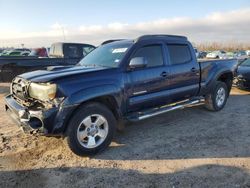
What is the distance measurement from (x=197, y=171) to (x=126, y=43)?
Result: 2.76 meters

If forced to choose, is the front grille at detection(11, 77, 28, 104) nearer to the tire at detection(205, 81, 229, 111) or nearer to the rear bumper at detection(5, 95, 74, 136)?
the rear bumper at detection(5, 95, 74, 136)

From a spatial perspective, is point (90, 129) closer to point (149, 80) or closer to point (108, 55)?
point (149, 80)

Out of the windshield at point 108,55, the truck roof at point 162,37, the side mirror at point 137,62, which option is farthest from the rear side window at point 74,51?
the side mirror at point 137,62

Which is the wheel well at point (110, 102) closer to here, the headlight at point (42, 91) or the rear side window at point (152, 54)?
the headlight at point (42, 91)

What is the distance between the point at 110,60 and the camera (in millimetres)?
5215

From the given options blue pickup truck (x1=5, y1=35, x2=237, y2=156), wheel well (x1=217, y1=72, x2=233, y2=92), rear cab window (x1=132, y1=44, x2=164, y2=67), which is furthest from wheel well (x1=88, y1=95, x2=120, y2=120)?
wheel well (x1=217, y1=72, x2=233, y2=92)

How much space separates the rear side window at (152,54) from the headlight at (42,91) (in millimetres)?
1828

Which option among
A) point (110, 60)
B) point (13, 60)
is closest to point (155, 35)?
point (110, 60)

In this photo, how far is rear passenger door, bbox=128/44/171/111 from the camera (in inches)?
196

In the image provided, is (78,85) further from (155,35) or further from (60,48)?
(60,48)

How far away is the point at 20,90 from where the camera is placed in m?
4.61

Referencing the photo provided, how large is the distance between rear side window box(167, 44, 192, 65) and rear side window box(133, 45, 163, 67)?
1.10 ft

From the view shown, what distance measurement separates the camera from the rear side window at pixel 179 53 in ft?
19.1

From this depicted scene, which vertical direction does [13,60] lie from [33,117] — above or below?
above
